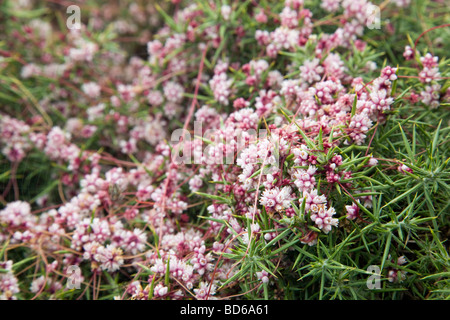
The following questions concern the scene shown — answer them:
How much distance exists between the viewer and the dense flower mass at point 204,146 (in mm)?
1120

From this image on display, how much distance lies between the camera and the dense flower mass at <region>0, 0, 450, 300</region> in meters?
1.12

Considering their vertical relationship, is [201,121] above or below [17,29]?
below

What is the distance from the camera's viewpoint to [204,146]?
1486 millimetres

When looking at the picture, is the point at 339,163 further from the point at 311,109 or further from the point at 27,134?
the point at 27,134

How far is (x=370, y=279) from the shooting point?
1075 millimetres

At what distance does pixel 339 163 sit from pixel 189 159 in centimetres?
69

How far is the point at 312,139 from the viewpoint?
121 cm

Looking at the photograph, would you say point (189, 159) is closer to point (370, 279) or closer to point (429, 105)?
point (370, 279)

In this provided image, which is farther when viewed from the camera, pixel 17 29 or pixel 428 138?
pixel 17 29
